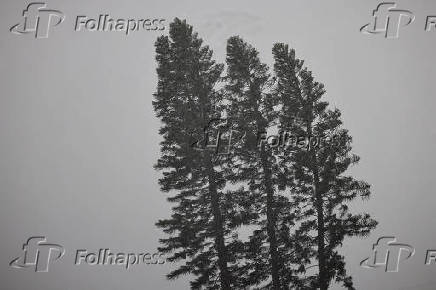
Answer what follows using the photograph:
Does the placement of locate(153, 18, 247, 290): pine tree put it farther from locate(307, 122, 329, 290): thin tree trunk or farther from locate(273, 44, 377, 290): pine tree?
locate(307, 122, 329, 290): thin tree trunk

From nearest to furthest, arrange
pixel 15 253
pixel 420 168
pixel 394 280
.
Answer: pixel 394 280 < pixel 15 253 < pixel 420 168

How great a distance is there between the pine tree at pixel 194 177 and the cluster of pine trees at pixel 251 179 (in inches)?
2.1

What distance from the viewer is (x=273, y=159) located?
1781cm

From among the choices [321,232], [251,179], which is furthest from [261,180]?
[321,232]

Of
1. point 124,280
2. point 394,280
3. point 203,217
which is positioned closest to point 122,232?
point 124,280

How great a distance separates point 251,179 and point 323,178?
358 centimetres

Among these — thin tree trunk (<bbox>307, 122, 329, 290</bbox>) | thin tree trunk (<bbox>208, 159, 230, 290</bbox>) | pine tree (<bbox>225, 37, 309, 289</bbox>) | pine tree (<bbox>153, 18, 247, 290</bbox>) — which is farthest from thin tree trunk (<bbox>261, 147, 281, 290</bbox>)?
thin tree trunk (<bbox>208, 159, 230, 290</bbox>)

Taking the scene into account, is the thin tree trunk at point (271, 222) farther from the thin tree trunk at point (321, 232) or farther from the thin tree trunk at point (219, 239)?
the thin tree trunk at point (219, 239)

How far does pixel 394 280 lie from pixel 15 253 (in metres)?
153

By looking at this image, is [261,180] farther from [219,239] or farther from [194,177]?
[219,239]

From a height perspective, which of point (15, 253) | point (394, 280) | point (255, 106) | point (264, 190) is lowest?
point (15, 253)

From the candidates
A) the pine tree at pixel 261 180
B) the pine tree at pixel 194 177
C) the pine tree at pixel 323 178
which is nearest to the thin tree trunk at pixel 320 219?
the pine tree at pixel 323 178

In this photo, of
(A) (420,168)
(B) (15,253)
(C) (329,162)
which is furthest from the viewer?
(A) (420,168)

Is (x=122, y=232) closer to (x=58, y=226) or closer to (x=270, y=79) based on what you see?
(x=58, y=226)
